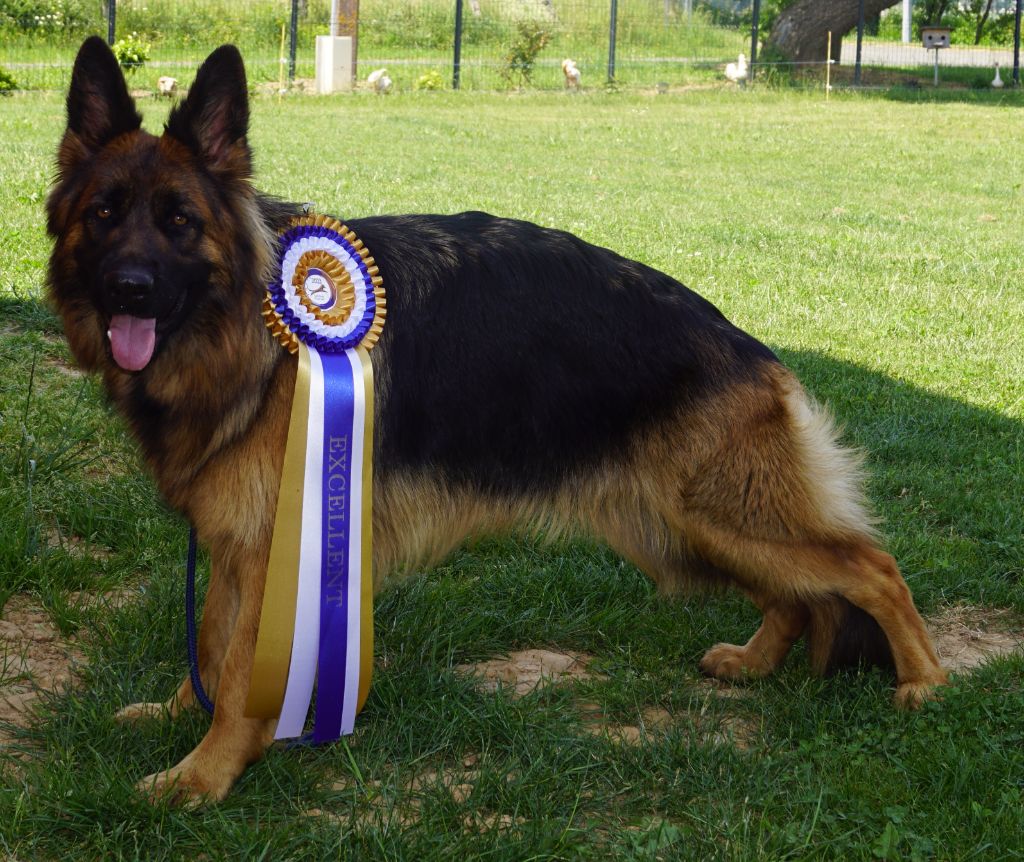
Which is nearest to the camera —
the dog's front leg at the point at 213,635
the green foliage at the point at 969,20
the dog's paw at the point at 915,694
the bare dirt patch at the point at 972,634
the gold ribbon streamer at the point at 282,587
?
the gold ribbon streamer at the point at 282,587

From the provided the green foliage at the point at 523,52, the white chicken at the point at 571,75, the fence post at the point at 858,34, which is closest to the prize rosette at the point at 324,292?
the green foliage at the point at 523,52

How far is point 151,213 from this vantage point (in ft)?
9.44

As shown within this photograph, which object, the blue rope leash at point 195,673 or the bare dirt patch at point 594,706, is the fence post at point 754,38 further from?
the blue rope leash at point 195,673

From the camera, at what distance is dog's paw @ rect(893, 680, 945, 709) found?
11.4ft

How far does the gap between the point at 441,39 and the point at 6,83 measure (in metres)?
10.8

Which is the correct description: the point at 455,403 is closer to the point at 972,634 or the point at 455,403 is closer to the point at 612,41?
the point at 972,634

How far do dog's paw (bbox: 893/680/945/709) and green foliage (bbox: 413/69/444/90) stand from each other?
21.5 metres

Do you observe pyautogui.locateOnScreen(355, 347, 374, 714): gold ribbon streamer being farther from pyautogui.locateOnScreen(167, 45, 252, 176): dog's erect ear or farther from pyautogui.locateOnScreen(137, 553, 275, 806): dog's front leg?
pyautogui.locateOnScreen(167, 45, 252, 176): dog's erect ear

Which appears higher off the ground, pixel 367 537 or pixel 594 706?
pixel 367 537

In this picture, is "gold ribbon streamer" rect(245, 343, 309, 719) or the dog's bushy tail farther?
the dog's bushy tail

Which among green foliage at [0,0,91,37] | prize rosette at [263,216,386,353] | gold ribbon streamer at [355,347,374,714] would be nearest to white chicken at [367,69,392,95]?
green foliage at [0,0,91,37]

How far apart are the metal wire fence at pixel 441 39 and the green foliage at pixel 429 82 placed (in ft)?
0.08

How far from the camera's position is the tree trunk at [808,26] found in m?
27.8

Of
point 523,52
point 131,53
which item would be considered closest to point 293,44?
point 131,53
